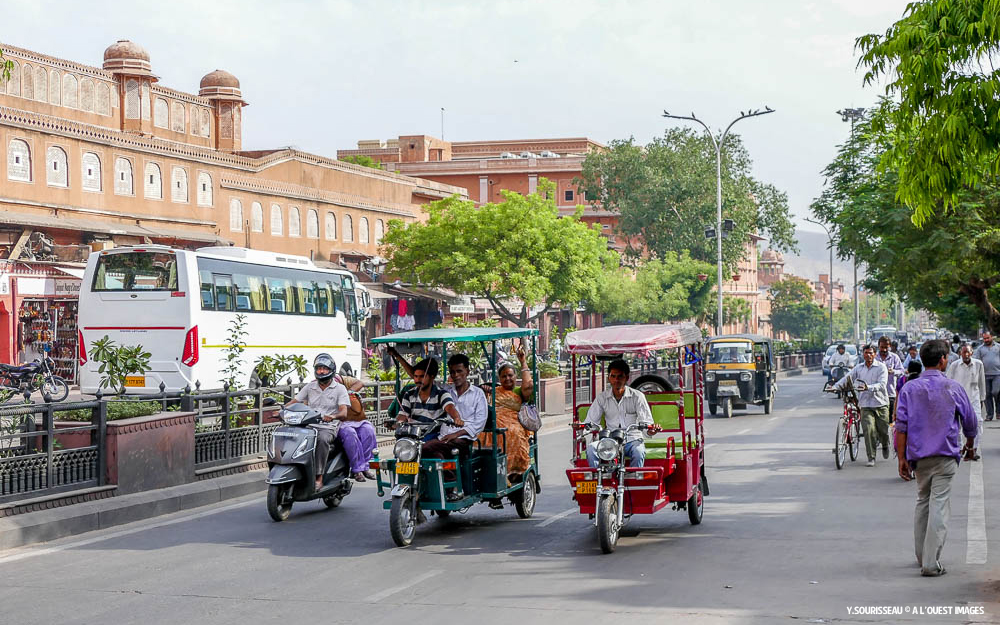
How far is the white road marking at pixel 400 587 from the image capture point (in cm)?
865

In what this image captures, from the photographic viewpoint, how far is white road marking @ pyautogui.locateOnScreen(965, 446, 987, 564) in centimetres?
1000

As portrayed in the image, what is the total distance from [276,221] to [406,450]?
45362mm

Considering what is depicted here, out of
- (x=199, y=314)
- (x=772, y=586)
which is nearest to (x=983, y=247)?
(x=199, y=314)

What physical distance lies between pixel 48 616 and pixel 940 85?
8.92 meters

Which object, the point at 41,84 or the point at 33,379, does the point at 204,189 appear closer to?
the point at 41,84

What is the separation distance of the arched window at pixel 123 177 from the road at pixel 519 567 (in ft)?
111

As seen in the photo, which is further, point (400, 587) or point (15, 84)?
point (15, 84)

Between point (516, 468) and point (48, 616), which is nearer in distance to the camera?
point (48, 616)

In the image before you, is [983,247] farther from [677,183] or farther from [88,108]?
[677,183]

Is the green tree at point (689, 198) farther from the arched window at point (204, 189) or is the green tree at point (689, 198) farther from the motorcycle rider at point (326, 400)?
the motorcycle rider at point (326, 400)

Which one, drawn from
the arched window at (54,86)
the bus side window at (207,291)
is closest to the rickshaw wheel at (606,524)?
the bus side window at (207,291)

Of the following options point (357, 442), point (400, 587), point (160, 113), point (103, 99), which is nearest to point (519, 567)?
point (400, 587)

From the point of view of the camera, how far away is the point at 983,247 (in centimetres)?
2964

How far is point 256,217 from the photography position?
54.0m
